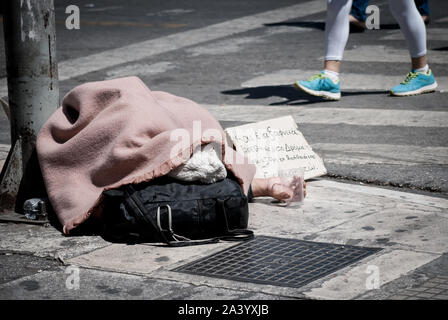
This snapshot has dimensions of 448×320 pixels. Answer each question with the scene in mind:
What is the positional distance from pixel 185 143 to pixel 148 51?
220 inches

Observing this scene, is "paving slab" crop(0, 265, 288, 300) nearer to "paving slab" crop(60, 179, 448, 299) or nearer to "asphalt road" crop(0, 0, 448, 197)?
"paving slab" crop(60, 179, 448, 299)

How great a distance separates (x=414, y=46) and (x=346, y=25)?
562 millimetres

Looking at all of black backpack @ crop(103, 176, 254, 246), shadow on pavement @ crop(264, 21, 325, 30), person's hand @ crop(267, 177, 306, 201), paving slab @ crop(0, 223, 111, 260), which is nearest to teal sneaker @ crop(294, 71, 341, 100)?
person's hand @ crop(267, 177, 306, 201)

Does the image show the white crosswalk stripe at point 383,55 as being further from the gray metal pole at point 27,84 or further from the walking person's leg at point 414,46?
the gray metal pole at point 27,84

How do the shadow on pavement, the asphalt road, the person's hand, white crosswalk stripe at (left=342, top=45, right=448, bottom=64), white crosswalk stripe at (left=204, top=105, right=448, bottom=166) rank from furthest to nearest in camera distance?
the shadow on pavement → white crosswalk stripe at (left=342, top=45, right=448, bottom=64) → the asphalt road → white crosswalk stripe at (left=204, top=105, right=448, bottom=166) → the person's hand

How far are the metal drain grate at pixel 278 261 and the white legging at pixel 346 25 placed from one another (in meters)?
3.47

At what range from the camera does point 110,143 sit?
15.4 feet

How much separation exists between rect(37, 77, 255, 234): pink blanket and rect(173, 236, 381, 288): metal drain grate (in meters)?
0.50

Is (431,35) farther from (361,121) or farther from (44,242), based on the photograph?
(44,242)

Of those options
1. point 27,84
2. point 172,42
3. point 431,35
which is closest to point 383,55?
point 431,35

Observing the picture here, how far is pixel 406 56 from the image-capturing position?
9.27 meters

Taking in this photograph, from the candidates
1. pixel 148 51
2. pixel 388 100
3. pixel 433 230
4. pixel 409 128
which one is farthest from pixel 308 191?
pixel 148 51

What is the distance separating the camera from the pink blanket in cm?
454

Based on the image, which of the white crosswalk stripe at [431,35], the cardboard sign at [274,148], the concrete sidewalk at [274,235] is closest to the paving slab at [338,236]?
the concrete sidewalk at [274,235]
